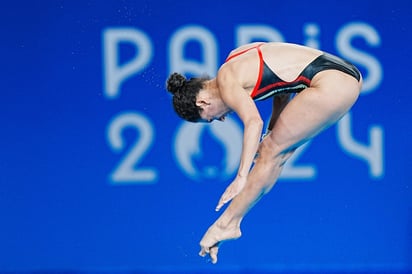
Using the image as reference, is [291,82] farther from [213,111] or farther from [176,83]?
[176,83]

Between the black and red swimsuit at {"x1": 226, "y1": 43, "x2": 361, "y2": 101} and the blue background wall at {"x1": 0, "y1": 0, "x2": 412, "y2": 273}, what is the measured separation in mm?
1465

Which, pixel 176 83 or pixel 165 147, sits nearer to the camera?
pixel 176 83

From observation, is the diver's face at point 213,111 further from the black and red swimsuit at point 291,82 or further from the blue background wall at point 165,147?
the blue background wall at point 165,147

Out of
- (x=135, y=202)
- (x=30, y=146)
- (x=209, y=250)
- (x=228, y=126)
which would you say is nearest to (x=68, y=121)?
(x=30, y=146)

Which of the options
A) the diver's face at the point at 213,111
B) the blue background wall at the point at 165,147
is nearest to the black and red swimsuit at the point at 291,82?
the diver's face at the point at 213,111

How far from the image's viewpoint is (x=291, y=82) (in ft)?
13.7

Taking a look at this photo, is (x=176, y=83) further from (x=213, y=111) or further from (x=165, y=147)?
(x=165, y=147)

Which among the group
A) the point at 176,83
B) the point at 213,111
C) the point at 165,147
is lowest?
the point at 213,111

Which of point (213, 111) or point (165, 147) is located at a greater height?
point (165, 147)

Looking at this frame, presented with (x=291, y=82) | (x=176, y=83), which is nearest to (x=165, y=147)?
(x=176, y=83)

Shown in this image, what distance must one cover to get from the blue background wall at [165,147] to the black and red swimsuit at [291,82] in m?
1.47

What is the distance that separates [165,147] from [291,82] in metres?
1.69

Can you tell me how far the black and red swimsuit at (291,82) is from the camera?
13.4 ft

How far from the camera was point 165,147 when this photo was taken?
18.6ft
